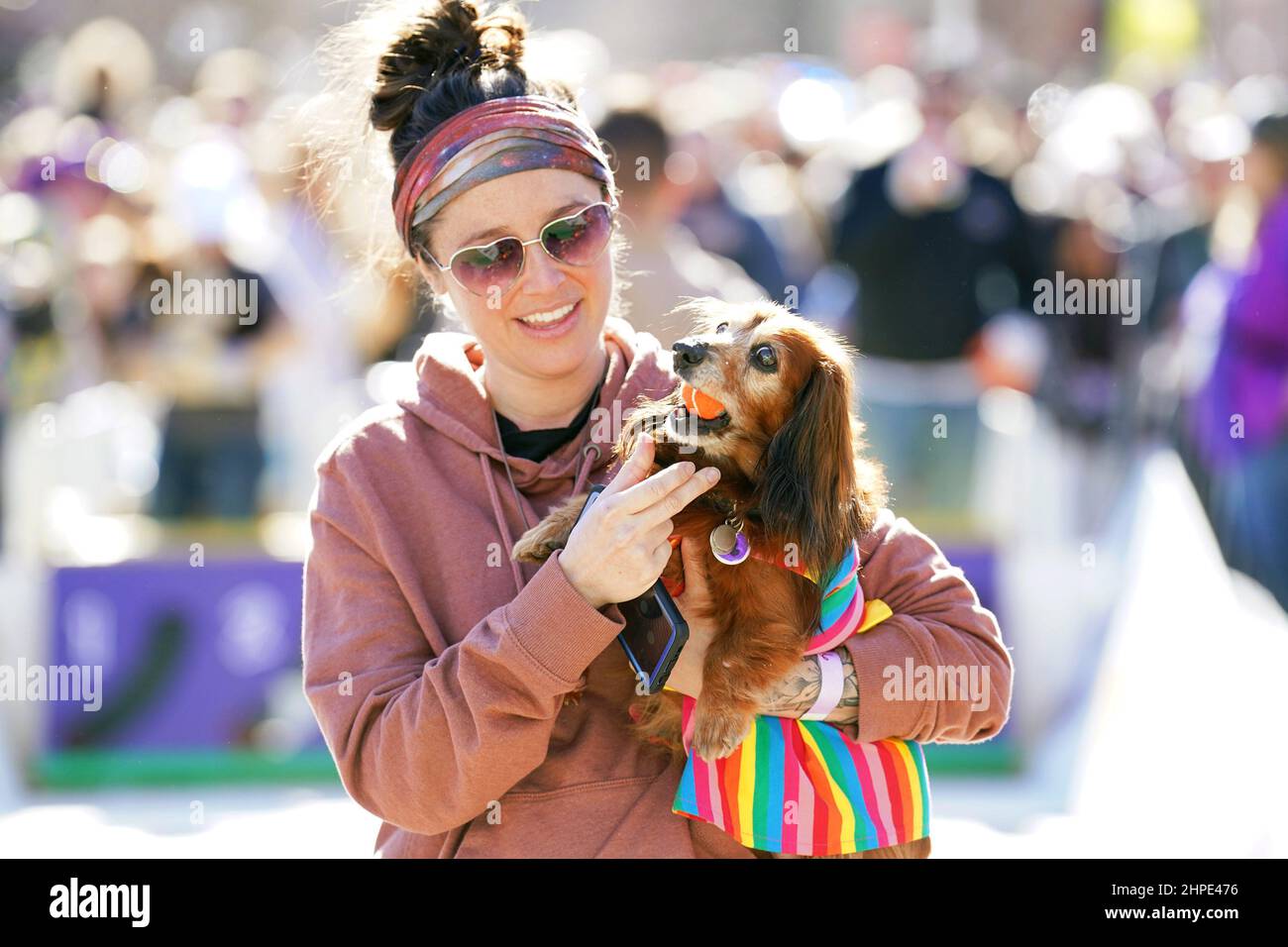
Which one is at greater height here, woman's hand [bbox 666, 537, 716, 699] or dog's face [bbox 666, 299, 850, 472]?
dog's face [bbox 666, 299, 850, 472]

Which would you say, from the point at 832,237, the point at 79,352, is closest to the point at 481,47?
the point at 832,237

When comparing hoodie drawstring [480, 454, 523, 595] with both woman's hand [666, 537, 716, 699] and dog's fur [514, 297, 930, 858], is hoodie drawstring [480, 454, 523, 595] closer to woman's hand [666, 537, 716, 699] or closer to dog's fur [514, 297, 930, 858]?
dog's fur [514, 297, 930, 858]

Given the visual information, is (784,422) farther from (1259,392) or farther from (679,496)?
(1259,392)

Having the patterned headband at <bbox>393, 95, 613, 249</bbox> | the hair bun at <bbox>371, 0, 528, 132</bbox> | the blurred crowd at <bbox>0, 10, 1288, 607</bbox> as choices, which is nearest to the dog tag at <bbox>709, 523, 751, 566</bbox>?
the patterned headband at <bbox>393, 95, 613, 249</bbox>

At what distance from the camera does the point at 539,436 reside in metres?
2.93

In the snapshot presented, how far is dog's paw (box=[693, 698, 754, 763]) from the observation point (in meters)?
2.65

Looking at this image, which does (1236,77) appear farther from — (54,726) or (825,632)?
(825,632)

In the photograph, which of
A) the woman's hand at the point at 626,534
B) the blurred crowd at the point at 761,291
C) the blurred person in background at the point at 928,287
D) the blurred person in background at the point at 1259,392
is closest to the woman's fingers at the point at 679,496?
the woman's hand at the point at 626,534

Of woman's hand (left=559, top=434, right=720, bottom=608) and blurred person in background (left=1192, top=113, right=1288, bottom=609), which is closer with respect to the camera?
woman's hand (left=559, top=434, right=720, bottom=608)

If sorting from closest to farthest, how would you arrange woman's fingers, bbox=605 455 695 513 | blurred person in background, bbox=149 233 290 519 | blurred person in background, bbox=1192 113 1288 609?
1. woman's fingers, bbox=605 455 695 513
2. blurred person in background, bbox=1192 113 1288 609
3. blurred person in background, bbox=149 233 290 519

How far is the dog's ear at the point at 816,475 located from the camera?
8.90ft

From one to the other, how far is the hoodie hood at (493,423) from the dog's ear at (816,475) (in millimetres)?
255

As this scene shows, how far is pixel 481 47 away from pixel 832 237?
4.73m

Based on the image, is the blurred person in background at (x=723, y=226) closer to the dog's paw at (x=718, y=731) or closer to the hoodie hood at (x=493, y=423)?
the hoodie hood at (x=493, y=423)
